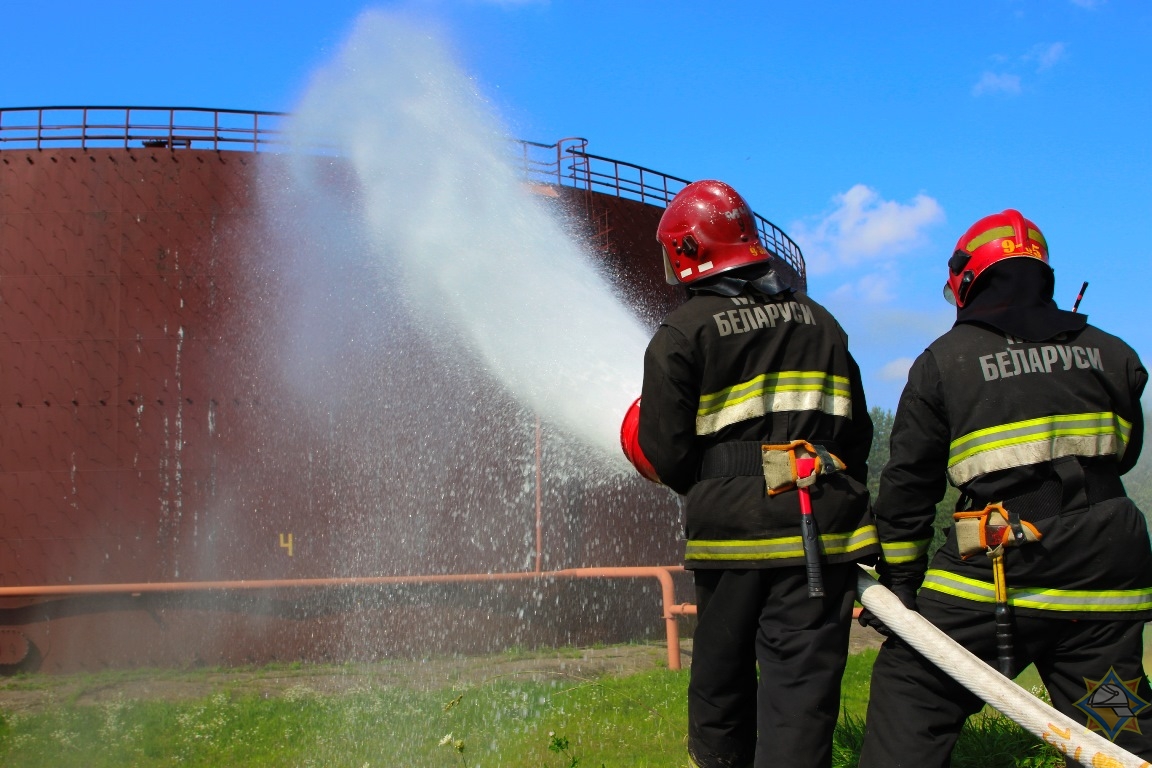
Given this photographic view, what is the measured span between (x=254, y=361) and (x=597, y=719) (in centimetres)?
590

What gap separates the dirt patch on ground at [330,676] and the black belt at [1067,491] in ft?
16.9

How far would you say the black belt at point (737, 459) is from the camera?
2.95 meters

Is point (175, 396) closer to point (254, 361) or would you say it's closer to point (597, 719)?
point (254, 361)

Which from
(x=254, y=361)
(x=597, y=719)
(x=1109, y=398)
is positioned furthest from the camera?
(x=254, y=361)

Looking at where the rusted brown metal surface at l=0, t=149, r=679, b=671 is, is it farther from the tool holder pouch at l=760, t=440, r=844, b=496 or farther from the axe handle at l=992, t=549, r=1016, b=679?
the axe handle at l=992, t=549, r=1016, b=679

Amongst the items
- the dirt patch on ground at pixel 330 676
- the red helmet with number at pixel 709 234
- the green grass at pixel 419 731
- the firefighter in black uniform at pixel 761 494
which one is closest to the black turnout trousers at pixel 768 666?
the firefighter in black uniform at pixel 761 494

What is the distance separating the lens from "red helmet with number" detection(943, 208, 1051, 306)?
3.05m

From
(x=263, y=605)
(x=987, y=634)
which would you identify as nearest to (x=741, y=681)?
(x=987, y=634)

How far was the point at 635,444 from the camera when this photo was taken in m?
3.37

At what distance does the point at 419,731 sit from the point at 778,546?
3180mm

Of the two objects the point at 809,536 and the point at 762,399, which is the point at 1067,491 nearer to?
the point at 809,536

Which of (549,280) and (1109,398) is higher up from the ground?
(549,280)

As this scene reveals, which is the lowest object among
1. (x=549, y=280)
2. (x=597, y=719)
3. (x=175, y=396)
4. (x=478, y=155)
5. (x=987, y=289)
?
(x=597, y=719)

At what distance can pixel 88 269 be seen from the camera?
985 centimetres
